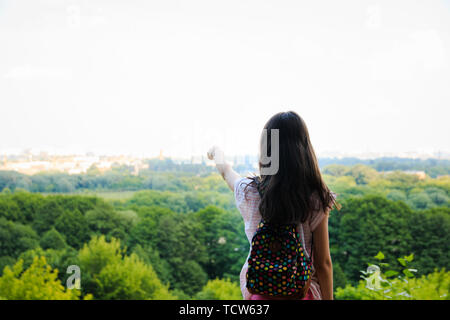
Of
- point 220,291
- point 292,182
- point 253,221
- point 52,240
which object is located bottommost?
point 220,291

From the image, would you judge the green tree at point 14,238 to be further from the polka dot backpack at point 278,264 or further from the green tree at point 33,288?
the polka dot backpack at point 278,264

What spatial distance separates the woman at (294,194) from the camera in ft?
2.99

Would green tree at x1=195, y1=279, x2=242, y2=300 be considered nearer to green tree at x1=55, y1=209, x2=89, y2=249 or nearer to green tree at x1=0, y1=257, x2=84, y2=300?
green tree at x1=0, y1=257, x2=84, y2=300

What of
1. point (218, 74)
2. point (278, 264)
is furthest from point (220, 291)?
point (278, 264)

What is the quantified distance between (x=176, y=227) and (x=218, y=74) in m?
4.23

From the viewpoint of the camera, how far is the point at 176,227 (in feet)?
28.4

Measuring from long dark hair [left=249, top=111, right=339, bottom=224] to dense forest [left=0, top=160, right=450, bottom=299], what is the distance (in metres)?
6.62

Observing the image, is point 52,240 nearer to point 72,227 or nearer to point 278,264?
point 72,227

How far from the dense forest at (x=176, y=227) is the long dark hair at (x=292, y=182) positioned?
21.7ft

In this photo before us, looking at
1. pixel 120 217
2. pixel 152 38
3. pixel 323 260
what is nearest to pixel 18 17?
pixel 152 38

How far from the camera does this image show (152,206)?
8.27 m

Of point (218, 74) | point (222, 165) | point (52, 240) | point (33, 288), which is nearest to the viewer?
point (222, 165)

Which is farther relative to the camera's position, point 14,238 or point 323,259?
point 14,238

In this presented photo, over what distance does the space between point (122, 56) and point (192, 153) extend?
358 centimetres
